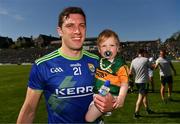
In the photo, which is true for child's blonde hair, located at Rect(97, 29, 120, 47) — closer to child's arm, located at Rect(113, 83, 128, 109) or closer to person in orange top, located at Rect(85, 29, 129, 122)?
person in orange top, located at Rect(85, 29, 129, 122)

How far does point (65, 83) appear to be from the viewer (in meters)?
4.18

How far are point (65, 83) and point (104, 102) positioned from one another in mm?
610

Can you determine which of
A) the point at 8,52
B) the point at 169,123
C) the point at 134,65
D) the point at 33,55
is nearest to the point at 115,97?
the point at 169,123

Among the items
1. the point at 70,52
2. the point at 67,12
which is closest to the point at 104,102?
the point at 70,52

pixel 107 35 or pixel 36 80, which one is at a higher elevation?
pixel 107 35

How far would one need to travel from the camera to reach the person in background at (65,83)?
13.7 ft

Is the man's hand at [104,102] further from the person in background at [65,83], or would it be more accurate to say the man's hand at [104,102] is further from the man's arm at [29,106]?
the man's arm at [29,106]

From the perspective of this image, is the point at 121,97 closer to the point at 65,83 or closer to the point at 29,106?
the point at 65,83

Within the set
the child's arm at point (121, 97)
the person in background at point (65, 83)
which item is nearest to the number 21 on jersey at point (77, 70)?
the person in background at point (65, 83)

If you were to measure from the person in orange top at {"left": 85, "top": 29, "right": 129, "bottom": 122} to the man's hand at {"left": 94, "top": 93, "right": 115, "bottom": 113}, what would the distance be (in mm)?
109

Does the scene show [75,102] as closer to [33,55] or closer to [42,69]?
[42,69]

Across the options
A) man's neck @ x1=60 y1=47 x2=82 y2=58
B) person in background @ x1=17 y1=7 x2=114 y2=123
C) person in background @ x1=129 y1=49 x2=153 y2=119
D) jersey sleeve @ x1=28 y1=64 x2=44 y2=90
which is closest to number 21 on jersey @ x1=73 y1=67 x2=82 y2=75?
person in background @ x1=17 y1=7 x2=114 y2=123

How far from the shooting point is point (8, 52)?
5177 inches

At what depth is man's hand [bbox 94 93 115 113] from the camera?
3744 millimetres
